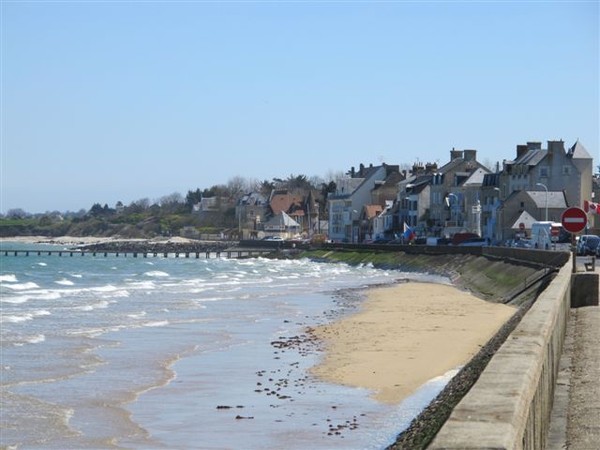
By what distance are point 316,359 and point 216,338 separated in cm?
586

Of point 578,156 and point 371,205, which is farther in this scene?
point 371,205

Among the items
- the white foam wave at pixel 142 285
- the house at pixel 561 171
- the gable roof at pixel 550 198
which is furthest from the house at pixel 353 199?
the white foam wave at pixel 142 285

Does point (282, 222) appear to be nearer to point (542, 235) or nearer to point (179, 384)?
point (542, 235)

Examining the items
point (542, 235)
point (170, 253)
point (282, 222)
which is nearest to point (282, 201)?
point (282, 222)

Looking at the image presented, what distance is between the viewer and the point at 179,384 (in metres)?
20.5

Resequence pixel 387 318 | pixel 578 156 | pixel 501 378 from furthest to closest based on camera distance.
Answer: pixel 578 156 < pixel 387 318 < pixel 501 378

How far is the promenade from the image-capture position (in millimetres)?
9695

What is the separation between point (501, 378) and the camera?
6633 millimetres

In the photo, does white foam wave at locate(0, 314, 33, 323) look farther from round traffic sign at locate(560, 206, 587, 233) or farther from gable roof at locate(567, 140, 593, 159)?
gable roof at locate(567, 140, 593, 159)

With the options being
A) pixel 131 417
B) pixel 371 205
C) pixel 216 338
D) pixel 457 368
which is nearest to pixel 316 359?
pixel 457 368

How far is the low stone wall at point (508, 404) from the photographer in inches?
179

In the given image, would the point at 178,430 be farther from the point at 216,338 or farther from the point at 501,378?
the point at 216,338

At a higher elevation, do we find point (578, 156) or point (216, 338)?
point (578, 156)

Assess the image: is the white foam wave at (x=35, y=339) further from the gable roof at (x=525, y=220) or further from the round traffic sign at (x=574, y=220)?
the gable roof at (x=525, y=220)
